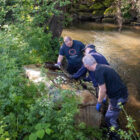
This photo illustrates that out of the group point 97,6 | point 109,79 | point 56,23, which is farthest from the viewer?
point 97,6

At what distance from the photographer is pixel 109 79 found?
3.82 meters

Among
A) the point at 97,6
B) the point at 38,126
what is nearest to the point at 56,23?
the point at 38,126

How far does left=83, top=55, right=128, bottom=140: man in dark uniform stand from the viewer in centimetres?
373

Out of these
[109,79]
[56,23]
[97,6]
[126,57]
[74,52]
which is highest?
[56,23]

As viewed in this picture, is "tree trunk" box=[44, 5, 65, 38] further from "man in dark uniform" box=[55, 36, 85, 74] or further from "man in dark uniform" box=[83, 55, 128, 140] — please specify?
"man in dark uniform" box=[83, 55, 128, 140]

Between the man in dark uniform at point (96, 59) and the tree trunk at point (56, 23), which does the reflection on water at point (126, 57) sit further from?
the tree trunk at point (56, 23)

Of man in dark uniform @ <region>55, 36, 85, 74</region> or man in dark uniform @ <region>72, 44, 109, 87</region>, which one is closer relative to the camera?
man in dark uniform @ <region>72, 44, 109, 87</region>

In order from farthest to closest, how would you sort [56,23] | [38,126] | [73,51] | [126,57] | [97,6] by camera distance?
[97,6], [126,57], [56,23], [73,51], [38,126]

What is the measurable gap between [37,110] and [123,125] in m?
2.81

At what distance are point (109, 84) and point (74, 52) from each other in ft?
7.56

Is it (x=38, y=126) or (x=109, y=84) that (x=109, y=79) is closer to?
(x=109, y=84)

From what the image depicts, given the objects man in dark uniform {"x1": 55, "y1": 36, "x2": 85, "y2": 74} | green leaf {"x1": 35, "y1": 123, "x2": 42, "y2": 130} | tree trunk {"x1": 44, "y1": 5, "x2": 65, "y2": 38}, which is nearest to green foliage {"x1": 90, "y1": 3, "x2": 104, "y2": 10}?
tree trunk {"x1": 44, "y1": 5, "x2": 65, "y2": 38}

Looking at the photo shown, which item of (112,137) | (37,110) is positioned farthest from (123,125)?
(37,110)

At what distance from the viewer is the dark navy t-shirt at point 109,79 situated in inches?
146
